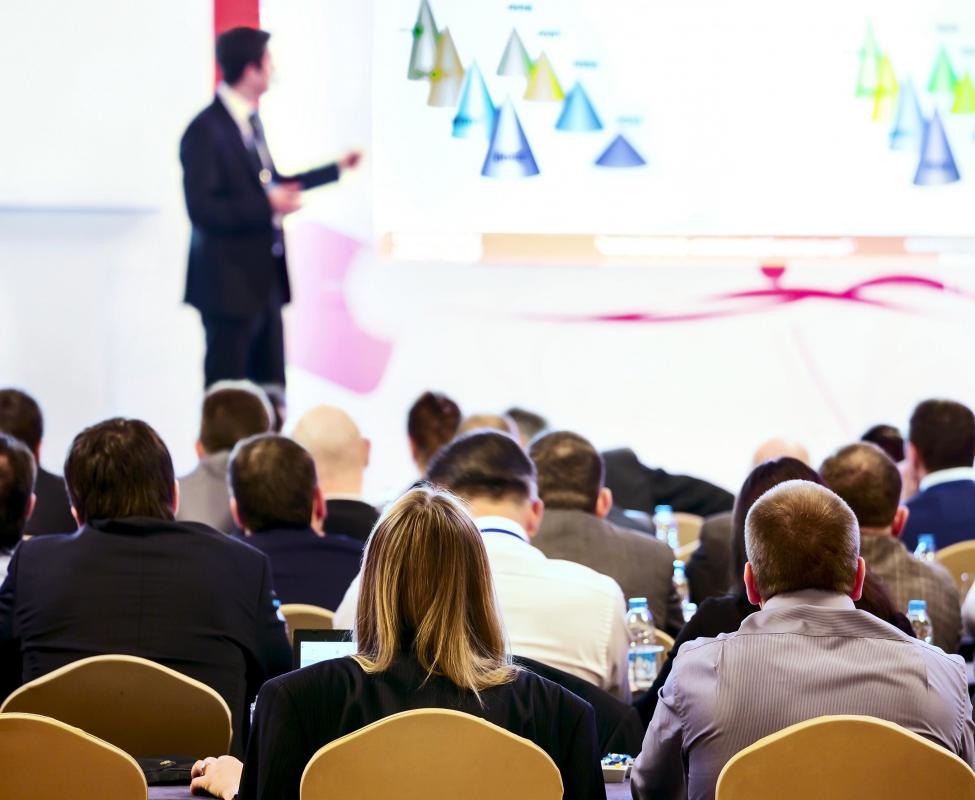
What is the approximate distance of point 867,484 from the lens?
438cm

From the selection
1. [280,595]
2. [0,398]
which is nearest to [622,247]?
[0,398]

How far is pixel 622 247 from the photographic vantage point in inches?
332

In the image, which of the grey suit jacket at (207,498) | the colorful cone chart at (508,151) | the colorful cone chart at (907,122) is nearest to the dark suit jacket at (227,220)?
the colorful cone chart at (508,151)

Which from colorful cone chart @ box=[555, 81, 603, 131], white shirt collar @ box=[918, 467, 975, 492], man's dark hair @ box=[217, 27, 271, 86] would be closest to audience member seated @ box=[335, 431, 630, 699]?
white shirt collar @ box=[918, 467, 975, 492]

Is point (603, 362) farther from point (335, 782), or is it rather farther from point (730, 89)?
point (335, 782)

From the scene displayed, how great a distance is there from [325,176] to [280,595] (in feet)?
14.2

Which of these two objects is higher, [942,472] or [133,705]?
[942,472]

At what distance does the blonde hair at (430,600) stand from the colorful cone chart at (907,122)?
6819mm

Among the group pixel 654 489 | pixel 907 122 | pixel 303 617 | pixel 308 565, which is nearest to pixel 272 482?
pixel 308 565

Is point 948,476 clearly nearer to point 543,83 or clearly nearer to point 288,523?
point 288,523

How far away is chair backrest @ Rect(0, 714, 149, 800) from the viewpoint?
2.50m

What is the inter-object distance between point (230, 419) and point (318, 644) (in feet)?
9.79

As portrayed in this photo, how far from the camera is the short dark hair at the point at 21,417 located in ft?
18.7

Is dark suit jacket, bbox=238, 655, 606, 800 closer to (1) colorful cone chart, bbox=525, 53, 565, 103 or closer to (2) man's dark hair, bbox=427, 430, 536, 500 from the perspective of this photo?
(2) man's dark hair, bbox=427, 430, 536, 500
